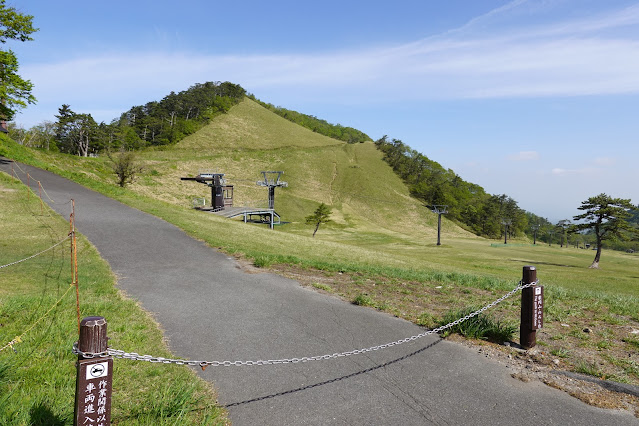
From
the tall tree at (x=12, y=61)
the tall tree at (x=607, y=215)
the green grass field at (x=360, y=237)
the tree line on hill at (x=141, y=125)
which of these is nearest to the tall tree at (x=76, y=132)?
the tree line on hill at (x=141, y=125)

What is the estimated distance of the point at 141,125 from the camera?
388 ft

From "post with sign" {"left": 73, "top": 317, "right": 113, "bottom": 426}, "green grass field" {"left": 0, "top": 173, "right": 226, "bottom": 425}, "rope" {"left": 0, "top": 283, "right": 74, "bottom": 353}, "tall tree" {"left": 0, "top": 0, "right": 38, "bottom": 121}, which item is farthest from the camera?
"tall tree" {"left": 0, "top": 0, "right": 38, "bottom": 121}

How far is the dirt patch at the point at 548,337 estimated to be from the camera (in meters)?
5.88

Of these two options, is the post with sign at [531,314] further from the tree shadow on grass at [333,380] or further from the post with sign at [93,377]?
the post with sign at [93,377]

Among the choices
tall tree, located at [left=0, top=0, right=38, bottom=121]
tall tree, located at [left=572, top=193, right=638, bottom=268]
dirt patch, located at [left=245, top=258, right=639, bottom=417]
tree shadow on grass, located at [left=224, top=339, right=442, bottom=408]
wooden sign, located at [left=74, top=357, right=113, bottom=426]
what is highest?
tall tree, located at [left=0, top=0, right=38, bottom=121]

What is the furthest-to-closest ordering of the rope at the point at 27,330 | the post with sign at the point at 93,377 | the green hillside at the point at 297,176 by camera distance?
the green hillside at the point at 297,176, the rope at the point at 27,330, the post with sign at the point at 93,377

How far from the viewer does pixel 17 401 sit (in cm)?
453

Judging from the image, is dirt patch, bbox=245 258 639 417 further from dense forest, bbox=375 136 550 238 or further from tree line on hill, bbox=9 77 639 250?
dense forest, bbox=375 136 550 238

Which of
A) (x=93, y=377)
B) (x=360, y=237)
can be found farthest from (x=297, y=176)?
(x=93, y=377)

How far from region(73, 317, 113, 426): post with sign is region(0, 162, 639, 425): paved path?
1760 millimetres

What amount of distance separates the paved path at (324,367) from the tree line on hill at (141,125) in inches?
3085

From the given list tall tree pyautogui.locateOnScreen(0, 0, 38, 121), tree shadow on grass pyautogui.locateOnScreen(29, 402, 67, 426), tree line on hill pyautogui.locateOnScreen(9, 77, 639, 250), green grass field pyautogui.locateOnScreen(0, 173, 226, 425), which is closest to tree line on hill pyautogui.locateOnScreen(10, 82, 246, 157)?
tree line on hill pyautogui.locateOnScreen(9, 77, 639, 250)

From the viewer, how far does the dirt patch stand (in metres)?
5.88

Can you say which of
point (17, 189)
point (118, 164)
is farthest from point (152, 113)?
point (17, 189)
